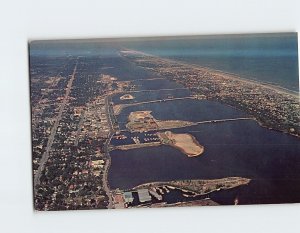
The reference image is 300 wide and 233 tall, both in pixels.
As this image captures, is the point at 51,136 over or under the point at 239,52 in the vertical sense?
under

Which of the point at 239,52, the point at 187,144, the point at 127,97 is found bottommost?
the point at 187,144

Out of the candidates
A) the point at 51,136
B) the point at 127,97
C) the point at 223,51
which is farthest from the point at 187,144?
the point at 51,136

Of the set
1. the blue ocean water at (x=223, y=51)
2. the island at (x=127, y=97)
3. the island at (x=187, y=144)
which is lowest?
the island at (x=187, y=144)

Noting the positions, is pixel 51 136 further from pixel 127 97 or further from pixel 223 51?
pixel 223 51

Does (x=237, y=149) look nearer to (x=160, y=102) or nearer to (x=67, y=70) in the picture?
(x=160, y=102)

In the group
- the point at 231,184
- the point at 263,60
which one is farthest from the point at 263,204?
the point at 263,60

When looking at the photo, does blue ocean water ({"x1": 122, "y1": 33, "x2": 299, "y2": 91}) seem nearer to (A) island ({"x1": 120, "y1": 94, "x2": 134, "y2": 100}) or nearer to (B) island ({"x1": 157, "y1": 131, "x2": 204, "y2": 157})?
(A) island ({"x1": 120, "y1": 94, "x2": 134, "y2": 100})

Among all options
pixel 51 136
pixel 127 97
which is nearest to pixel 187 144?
pixel 127 97

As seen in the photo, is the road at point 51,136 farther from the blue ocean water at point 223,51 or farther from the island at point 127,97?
the island at point 127,97

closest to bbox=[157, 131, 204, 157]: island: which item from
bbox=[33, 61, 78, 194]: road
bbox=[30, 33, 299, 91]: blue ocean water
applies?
bbox=[30, 33, 299, 91]: blue ocean water

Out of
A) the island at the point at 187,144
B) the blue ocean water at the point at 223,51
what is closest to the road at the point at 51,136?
the blue ocean water at the point at 223,51

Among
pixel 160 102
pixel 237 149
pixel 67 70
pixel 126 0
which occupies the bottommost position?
pixel 237 149
